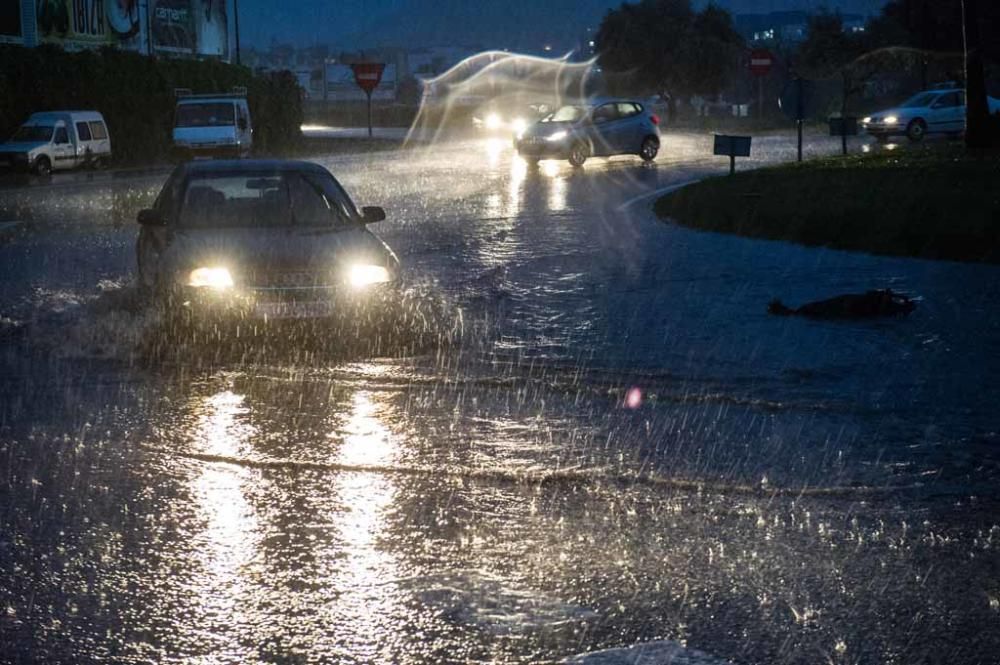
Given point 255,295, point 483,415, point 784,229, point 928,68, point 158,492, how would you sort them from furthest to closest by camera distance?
point 928,68 → point 784,229 → point 255,295 → point 483,415 → point 158,492

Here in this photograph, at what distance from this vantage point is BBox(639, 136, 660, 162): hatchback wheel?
41.5 meters

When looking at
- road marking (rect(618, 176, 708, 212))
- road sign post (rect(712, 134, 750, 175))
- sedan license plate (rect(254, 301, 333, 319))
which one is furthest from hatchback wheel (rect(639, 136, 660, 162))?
sedan license plate (rect(254, 301, 333, 319))

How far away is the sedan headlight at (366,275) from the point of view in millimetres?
11109

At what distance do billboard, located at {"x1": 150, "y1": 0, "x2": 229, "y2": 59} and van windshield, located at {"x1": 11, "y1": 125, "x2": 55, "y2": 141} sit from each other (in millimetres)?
26329

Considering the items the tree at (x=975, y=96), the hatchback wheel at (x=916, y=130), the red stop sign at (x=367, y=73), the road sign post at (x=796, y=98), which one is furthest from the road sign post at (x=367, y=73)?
the road sign post at (x=796, y=98)

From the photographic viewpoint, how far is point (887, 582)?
5348mm

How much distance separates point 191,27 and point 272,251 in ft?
206

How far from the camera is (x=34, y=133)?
4134 cm

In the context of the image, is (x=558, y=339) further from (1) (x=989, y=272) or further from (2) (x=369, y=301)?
(1) (x=989, y=272)

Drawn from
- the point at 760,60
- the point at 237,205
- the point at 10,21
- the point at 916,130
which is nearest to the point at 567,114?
the point at 916,130

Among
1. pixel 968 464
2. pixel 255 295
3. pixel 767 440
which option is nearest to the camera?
pixel 968 464

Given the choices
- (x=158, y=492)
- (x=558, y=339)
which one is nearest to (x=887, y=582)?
(x=158, y=492)

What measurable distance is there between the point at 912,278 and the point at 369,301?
620cm

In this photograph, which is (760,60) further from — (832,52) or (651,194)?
(651,194)
